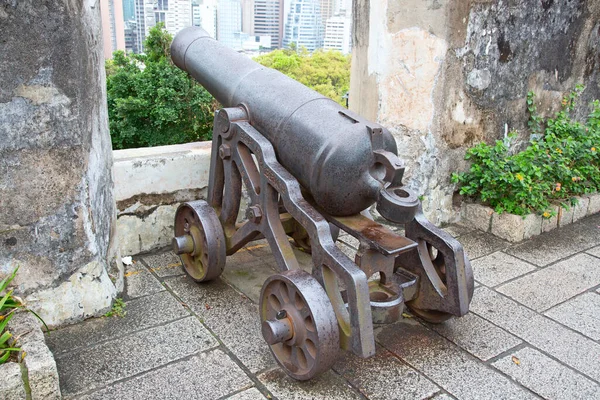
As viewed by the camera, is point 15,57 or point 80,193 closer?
point 15,57

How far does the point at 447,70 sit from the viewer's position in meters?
3.95

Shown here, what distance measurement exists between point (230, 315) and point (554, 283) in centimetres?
192

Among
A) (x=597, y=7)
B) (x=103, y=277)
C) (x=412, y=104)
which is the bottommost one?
(x=103, y=277)

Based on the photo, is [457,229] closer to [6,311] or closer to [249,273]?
[249,273]

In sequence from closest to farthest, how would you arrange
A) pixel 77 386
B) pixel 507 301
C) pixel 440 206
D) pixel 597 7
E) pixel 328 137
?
pixel 77 386 → pixel 328 137 → pixel 507 301 → pixel 440 206 → pixel 597 7

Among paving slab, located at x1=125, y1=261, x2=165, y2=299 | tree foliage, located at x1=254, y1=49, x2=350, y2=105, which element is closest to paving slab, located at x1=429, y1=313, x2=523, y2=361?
paving slab, located at x1=125, y1=261, x2=165, y2=299

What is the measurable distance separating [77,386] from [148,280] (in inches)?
39.5

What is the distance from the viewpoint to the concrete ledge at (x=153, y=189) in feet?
11.4

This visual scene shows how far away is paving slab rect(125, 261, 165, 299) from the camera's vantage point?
3160 millimetres

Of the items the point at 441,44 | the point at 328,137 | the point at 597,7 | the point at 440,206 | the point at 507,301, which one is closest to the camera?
the point at 328,137

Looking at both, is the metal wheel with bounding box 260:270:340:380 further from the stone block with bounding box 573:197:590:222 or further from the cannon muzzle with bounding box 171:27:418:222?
the stone block with bounding box 573:197:590:222

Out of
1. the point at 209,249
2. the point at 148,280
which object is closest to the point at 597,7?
the point at 209,249

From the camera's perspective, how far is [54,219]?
2.65 meters

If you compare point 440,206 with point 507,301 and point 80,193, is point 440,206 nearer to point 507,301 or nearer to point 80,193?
point 507,301
